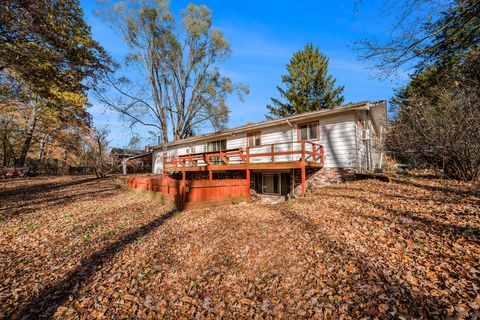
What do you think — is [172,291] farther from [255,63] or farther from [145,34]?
[145,34]

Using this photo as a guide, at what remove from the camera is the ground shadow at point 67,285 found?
3230 mm

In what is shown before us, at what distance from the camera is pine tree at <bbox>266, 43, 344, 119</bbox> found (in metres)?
26.4

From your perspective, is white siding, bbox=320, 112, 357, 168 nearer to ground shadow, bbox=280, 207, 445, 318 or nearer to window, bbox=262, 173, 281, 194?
window, bbox=262, 173, 281, 194

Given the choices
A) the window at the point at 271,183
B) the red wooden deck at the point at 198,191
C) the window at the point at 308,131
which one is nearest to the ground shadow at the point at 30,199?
the red wooden deck at the point at 198,191

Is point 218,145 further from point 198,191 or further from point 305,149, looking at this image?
point 198,191

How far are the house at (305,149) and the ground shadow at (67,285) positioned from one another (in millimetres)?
6578

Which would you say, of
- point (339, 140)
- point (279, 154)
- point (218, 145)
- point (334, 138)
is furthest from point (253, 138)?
point (339, 140)

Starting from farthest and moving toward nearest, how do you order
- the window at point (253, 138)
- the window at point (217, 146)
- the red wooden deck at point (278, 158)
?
the window at point (217, 146) → the window at point (253, 138) → the red wooden deck at point (278, 158)

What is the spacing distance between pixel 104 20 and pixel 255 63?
1559 cm

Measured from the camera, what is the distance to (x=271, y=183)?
13.9 meters

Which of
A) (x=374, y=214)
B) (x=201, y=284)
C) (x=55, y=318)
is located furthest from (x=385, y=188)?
(x=55, y=318)

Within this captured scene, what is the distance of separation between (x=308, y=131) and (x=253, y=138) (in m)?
3.89

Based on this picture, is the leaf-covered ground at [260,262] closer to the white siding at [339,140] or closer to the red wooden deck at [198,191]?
the red wooden deck at [198,191]

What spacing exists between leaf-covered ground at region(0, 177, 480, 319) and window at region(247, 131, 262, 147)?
300 inches
